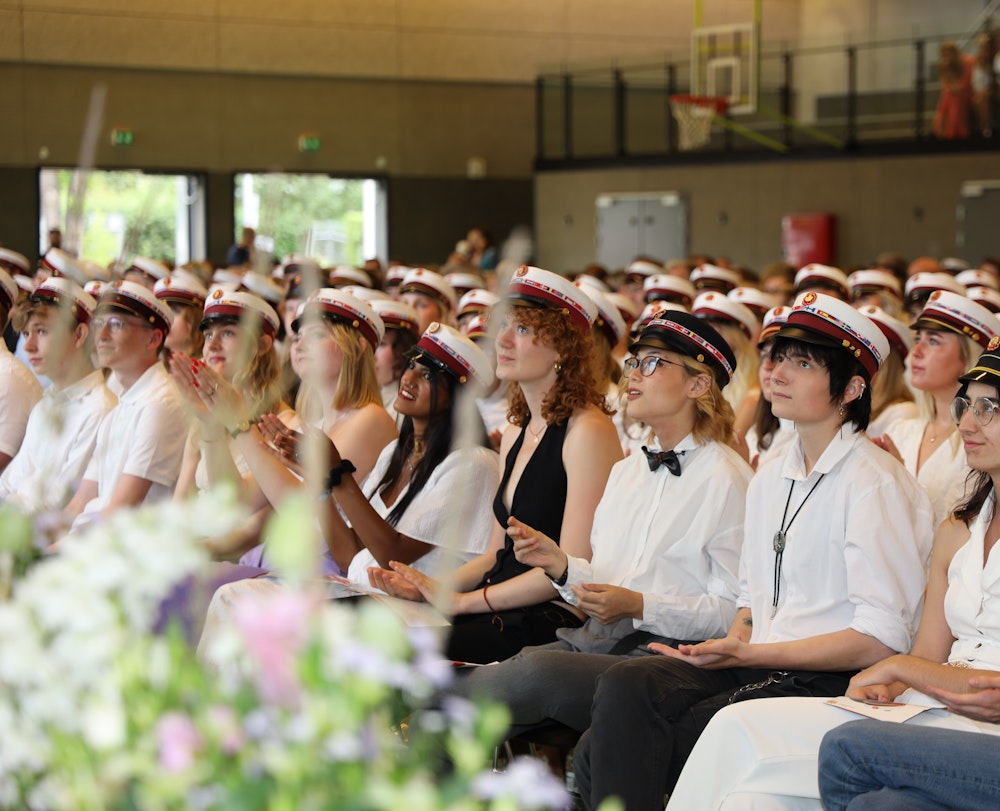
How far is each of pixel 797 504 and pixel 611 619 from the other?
0.52 metres

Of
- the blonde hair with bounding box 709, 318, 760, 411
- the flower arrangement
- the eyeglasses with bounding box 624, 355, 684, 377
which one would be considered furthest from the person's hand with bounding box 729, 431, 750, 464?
the flower arrangement

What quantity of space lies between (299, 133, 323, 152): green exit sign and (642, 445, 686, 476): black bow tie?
46.8 ft

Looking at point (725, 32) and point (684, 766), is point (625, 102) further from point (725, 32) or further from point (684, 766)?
point (684, 766)

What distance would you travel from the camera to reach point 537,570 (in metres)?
3.69

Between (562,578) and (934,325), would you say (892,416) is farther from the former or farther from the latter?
(562,578)

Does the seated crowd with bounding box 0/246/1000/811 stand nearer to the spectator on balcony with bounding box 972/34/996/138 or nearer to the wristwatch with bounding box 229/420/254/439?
the wristwatch with bounding box 229/420/254/439

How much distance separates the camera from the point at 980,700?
2.64 meters

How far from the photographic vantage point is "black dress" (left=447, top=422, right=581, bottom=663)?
12.0ft

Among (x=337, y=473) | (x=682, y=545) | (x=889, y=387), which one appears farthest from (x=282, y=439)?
(x=889, y=387)

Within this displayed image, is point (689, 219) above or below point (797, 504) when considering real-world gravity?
above

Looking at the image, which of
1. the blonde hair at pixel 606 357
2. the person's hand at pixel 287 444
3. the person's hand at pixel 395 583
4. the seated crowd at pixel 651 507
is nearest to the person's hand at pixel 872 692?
the seated crowd at pixel 651 507

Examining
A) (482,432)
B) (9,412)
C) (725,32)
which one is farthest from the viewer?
(725,32)

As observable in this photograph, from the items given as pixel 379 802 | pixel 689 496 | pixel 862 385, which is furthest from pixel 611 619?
pixel 379 802

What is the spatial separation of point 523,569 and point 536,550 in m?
0.53
